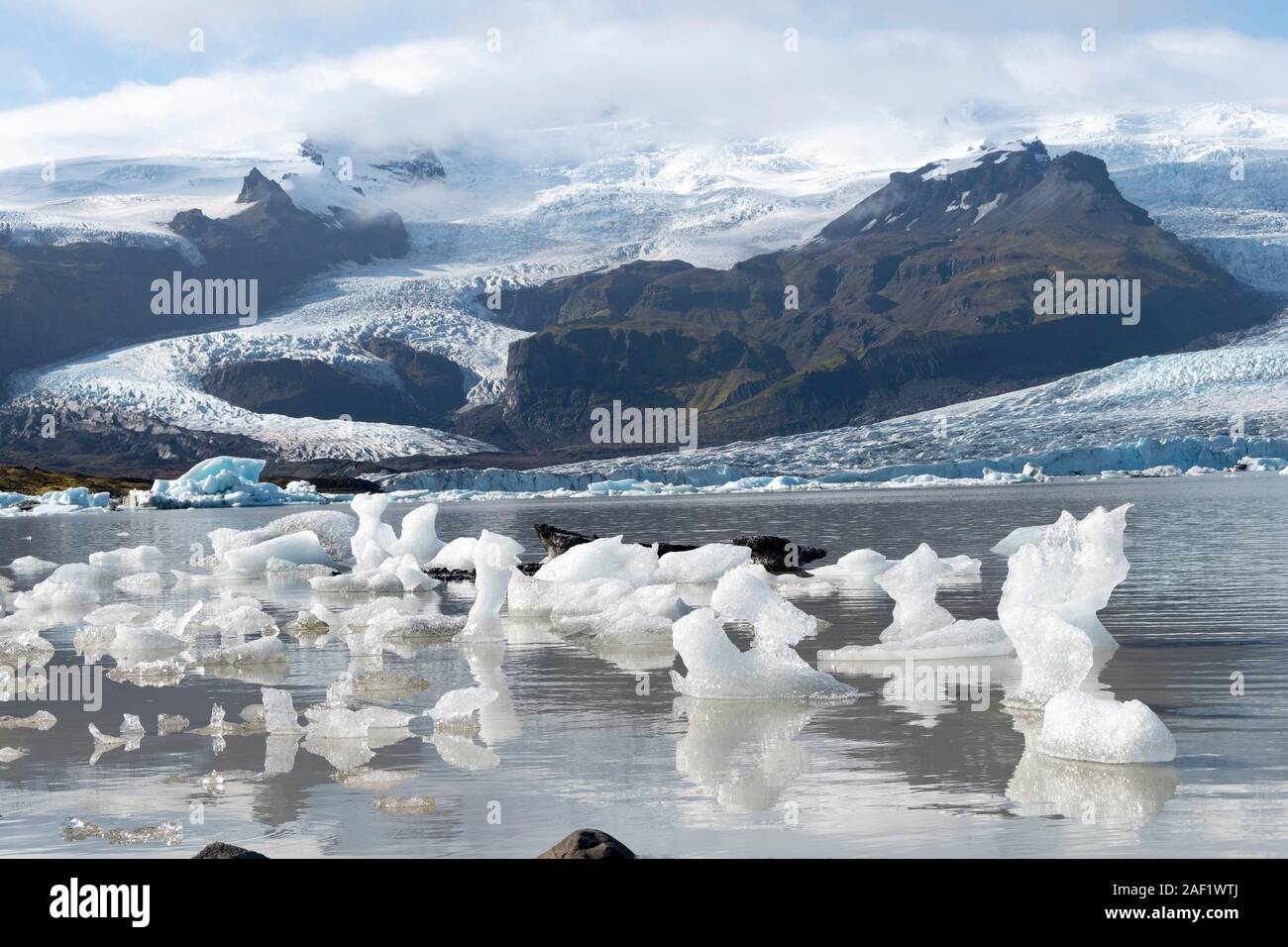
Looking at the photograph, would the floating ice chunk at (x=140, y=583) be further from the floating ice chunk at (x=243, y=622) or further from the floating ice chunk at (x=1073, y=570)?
the floating ice chunk at (x=1073, y=570)

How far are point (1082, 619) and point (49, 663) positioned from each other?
9.99m

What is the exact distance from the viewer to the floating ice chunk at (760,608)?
38.0ft

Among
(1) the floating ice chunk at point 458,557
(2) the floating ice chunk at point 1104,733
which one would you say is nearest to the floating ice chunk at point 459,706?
(2) the floating ice chunk at point 1104,733

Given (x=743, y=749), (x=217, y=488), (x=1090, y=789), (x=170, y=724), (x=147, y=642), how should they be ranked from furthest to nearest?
1. (x=217, y=488)
2. (x=147, y=642)
3. (x=170, y=724)
4. (x=743, y=749)
5. (x=1090, y=789)

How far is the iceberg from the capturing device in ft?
Answer: 258

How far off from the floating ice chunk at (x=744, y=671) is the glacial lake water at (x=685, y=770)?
263 mm

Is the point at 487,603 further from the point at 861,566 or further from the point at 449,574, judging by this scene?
the point at 449,574

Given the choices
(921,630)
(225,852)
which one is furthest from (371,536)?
(225,852)

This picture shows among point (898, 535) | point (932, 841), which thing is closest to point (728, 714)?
point (932, 841)

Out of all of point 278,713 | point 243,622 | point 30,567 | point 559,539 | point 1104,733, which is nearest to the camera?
point 1104,733

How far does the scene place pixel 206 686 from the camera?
492 inches

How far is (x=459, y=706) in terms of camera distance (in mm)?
10320

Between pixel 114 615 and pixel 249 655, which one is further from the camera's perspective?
pixel 114 615

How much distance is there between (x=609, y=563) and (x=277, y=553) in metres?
9.83
